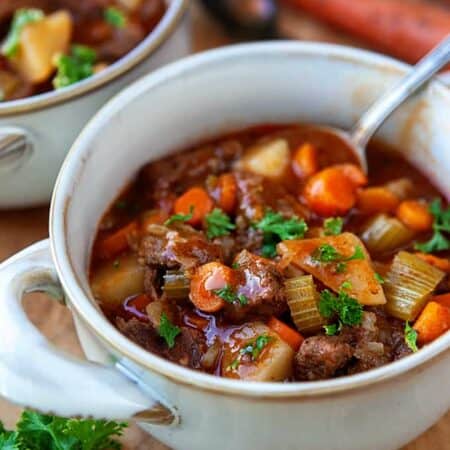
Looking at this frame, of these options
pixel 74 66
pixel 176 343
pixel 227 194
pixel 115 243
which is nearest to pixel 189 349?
pixel 176 343

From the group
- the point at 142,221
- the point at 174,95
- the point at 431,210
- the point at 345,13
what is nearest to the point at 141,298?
the point at 142,221

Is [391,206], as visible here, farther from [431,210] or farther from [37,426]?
[37,426]

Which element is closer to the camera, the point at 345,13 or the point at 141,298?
the point at 141,298

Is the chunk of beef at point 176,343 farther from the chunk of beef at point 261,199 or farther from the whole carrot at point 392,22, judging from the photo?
the whole carrot at point 392,22

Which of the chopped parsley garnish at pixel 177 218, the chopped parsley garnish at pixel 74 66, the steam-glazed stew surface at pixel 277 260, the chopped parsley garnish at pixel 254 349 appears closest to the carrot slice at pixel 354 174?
the steam-glazed stew surface at pixel 277 260

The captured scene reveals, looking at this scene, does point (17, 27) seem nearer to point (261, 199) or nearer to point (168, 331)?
point (261, 199)

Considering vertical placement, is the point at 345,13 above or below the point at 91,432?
above
